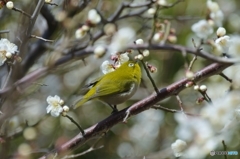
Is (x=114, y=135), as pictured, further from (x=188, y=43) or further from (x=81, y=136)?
(x=81, y=136)

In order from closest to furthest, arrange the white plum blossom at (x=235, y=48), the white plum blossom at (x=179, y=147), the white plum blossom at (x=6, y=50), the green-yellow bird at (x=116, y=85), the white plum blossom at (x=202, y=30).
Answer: the white plum blossom at (x=202, y=30) → the white plum blossom at (x=235, y=48) → the white plum blossom at (x=179, y=147) → the white plum blossom at (x=6, y=50) → the green-yellow bird at (x=116, y=85)

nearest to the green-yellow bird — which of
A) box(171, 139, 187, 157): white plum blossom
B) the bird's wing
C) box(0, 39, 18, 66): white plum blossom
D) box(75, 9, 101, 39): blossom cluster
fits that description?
the bird's wing

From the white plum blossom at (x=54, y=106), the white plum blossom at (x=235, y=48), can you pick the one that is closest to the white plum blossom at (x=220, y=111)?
the white plum blossom at (x=235, y=48)

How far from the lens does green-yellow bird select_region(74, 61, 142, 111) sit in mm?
2394

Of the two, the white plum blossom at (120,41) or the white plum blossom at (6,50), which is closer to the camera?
the white plum blossom at (120,41)

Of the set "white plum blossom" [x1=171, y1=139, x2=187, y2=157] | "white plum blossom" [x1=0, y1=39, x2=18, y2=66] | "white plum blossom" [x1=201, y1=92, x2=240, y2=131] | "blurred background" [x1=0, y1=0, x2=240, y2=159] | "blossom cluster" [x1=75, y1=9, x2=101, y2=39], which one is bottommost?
"blurred background" [x1=0, y1=0, x2=240, y2=159]

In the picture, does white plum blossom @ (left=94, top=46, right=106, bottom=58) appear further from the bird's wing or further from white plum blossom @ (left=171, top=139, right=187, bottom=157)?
the bird's wing

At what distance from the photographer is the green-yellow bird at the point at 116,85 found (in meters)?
2.39

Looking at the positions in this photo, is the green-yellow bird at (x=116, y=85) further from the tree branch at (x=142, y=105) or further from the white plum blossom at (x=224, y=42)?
the white plum blossom at (x=224, y=42)

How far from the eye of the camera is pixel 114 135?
384 cm

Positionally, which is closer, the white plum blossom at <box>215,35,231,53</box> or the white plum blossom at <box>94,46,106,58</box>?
the white plum blossom at <box>94,46,106,58</box>

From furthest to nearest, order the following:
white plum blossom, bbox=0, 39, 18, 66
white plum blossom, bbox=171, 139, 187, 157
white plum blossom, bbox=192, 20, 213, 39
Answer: white plum blossom, bbox=0, 39, 18, 66 < white plum blossom, bbox=171, 139, 187, 157 < white plum blossom, bbox=192, 20, 213, 39

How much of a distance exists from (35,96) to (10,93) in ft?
4.73

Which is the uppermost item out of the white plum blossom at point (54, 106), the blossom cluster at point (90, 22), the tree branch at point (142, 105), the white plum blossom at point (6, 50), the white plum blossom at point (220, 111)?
the blossom cluster at point (90, 22)
